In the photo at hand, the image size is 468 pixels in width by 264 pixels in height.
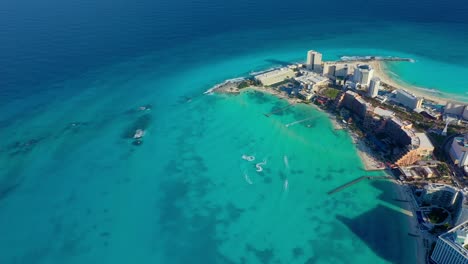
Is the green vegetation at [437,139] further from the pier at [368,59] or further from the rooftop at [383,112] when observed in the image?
the pier at [368,59]

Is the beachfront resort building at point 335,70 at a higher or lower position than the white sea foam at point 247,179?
higher

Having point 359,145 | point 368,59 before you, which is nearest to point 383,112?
point 359,145

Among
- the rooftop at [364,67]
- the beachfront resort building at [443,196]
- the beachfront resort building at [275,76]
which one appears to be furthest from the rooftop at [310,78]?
the beachfront resort building at [443,196]

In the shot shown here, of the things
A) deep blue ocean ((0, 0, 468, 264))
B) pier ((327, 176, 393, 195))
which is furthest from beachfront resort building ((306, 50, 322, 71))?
pier ((327, 176, 393, 195))

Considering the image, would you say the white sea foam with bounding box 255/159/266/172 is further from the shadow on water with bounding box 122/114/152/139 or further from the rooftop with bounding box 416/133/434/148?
the shadow on water with bounding box 122/114/152/139

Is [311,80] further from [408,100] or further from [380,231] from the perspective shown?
[380,231]

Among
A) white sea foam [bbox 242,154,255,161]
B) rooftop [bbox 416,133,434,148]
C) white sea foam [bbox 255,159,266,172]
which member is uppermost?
rooftop [bbox 416,133,434,148]

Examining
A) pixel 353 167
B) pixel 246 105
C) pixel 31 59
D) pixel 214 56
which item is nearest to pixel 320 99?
pixel 246 105
